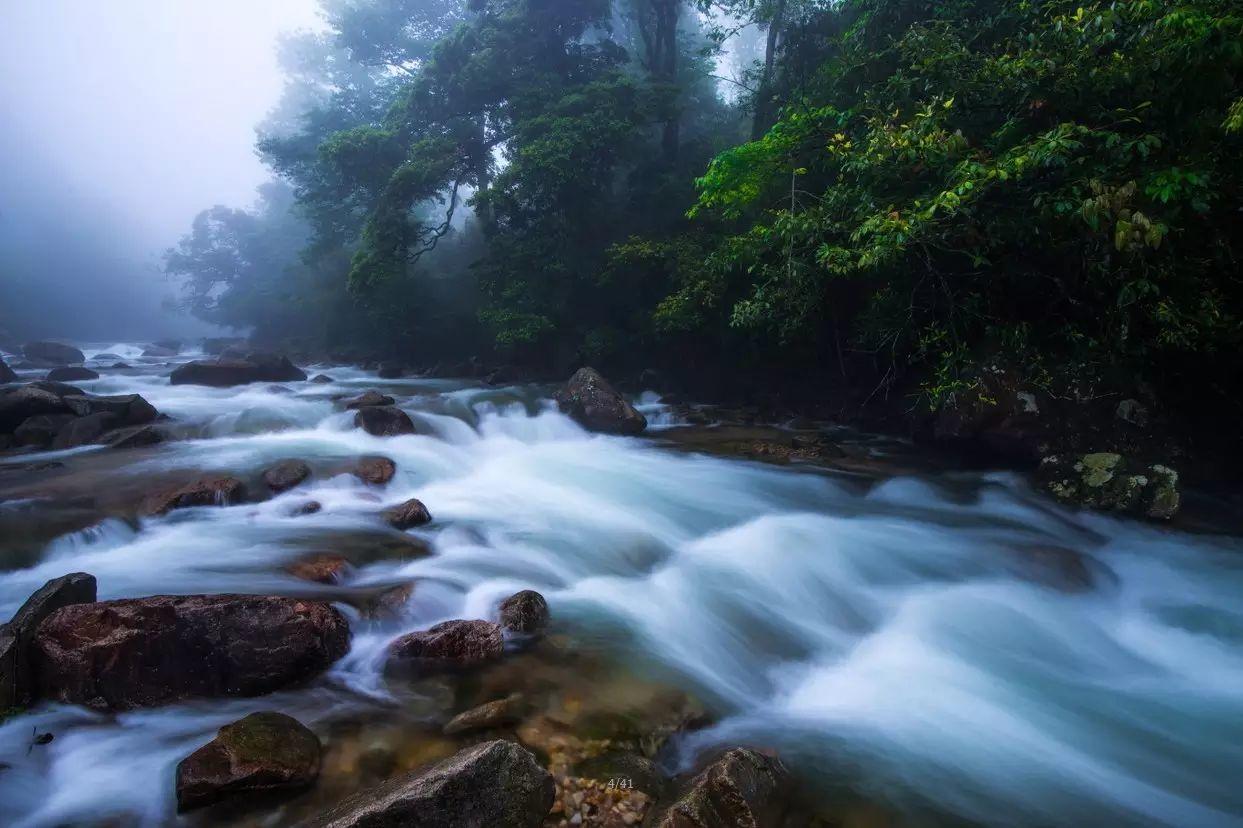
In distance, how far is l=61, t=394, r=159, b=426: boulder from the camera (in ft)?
31.7

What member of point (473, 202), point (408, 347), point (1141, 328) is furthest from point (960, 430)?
point (408, 347)

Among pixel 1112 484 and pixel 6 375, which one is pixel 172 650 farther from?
pixel 6 375

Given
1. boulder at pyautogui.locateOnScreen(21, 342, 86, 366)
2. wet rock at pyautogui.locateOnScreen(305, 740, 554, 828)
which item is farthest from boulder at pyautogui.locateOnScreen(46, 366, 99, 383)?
wet rock at pyautogui.locateOnScreen(305, 740, 554, 828)

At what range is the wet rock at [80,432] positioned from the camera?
28.1 ft

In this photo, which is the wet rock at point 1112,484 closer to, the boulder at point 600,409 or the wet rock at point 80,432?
the boulder at point 600,409

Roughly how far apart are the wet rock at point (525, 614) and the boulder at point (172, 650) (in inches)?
47.2

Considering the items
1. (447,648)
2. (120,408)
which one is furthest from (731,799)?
(120,408)

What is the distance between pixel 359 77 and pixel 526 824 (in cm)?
4634

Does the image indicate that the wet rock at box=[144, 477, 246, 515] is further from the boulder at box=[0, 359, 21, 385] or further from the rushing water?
the boulder at box=[0, 359, 21, 385]

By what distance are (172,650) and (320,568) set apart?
1.59 metres

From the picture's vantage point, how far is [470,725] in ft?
10.7

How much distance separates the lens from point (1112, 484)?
6.93 m

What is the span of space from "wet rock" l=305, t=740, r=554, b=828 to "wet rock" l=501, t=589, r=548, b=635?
1.68 meters

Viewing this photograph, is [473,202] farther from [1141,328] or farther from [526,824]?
[526,824]
